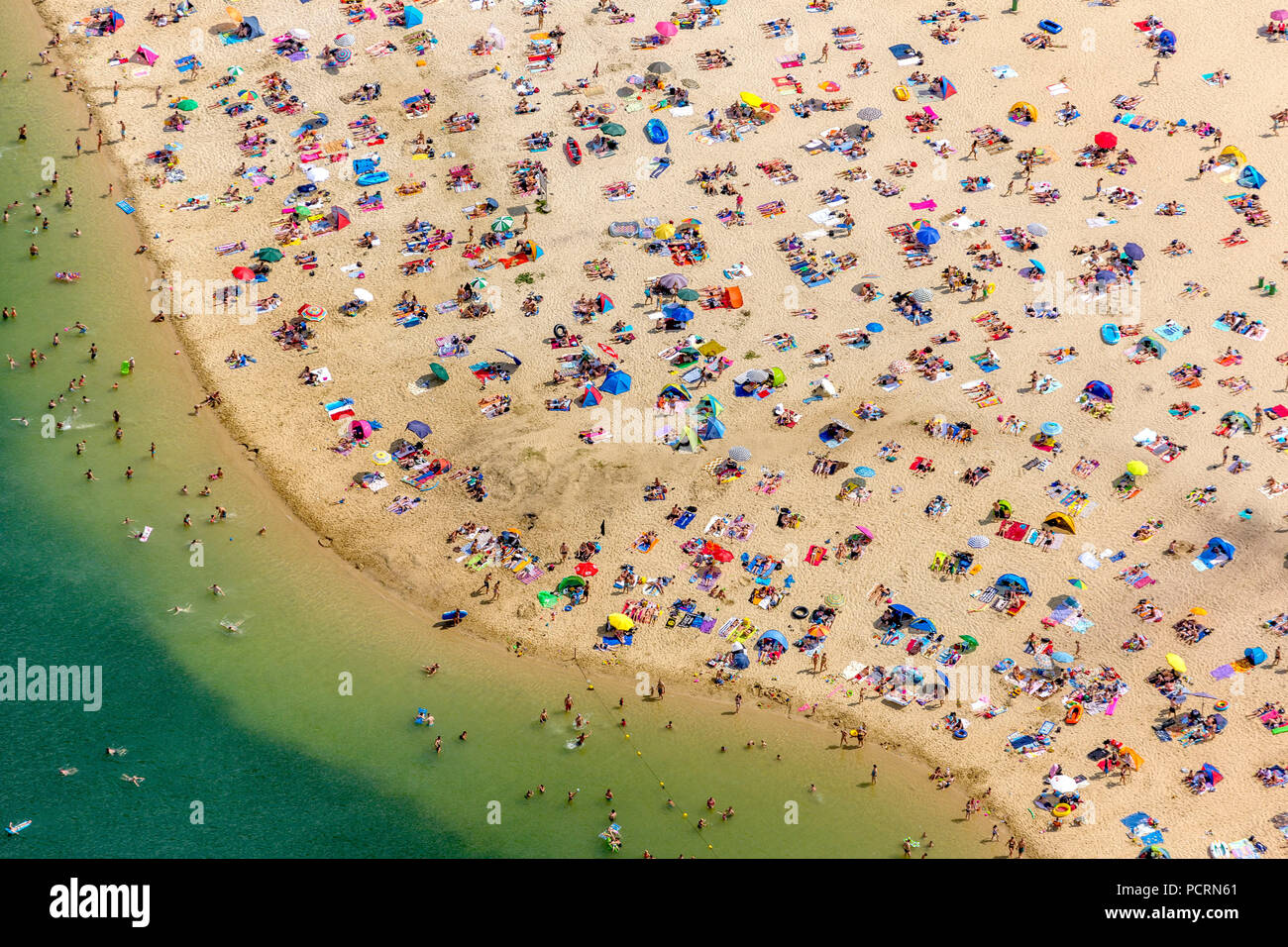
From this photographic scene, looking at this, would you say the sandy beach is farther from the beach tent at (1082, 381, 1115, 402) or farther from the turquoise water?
the turquoise water

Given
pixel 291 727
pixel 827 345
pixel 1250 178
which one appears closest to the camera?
pixel 291 727

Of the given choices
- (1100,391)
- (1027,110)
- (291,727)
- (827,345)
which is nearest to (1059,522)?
(1100,391)

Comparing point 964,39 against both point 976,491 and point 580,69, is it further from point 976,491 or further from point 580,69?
point 976,491

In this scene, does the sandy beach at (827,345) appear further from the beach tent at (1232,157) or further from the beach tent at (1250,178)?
the beach tent at (1232,157)

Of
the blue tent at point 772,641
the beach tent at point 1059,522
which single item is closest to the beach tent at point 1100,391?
the beach tent at point 1059,522

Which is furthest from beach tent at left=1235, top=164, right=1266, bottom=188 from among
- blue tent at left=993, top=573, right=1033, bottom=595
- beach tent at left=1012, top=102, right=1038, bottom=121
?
blue tent at left=993, top=573, right=1033, bottom=595

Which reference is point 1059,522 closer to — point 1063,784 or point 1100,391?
point 1100,391
